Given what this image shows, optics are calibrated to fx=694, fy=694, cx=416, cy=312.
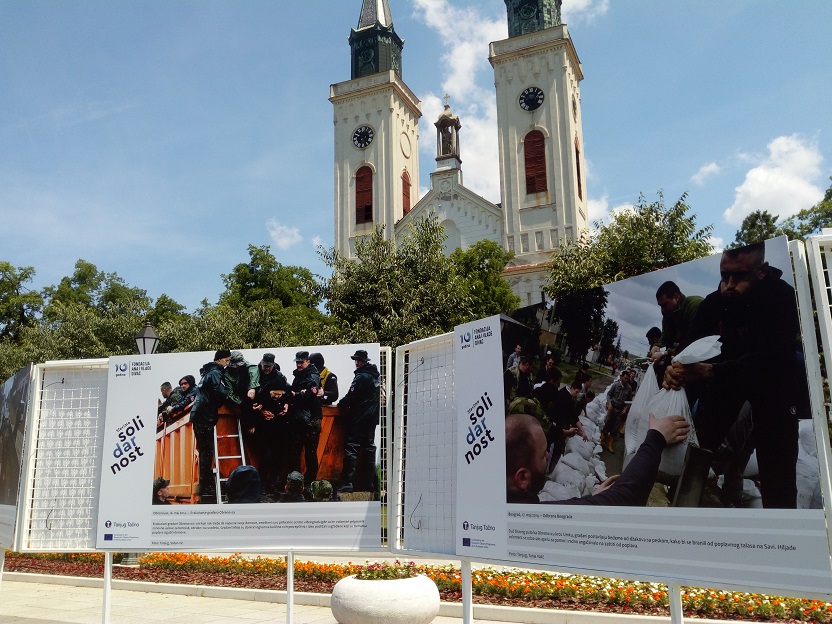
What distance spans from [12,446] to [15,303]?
159 feet

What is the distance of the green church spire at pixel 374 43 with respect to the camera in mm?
51219

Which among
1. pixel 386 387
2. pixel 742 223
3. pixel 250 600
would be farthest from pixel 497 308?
pixel 386 387

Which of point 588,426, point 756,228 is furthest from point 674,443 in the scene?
point 756,228

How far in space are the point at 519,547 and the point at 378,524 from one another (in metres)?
1.53

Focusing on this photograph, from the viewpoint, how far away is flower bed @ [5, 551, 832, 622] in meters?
Answer: 7.11

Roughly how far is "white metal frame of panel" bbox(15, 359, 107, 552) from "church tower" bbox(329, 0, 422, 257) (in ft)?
130

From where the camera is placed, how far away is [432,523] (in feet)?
19.5

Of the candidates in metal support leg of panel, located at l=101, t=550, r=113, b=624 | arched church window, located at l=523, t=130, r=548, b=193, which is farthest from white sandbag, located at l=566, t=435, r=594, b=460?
arched church window, located at l=523, t=130, r=548, b=193

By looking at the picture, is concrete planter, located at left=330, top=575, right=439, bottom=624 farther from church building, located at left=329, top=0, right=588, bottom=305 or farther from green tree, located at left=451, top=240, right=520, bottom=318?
church building, located at left=329, top=0, right=588, bottom=305

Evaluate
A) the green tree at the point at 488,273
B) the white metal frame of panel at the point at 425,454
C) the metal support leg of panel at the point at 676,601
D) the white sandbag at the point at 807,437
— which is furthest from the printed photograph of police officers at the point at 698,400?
the green tree at the point at 488,273

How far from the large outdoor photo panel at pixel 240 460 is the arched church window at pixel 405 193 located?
4328 centimetres

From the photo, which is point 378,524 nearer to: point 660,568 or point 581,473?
point 581,473

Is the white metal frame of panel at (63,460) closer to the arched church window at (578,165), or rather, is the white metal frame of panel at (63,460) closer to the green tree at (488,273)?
the green tree at (488,273)

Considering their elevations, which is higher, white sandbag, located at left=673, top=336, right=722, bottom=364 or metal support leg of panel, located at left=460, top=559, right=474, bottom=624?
white sandbag, located at left=673, top=336, right=722, bottom=364
